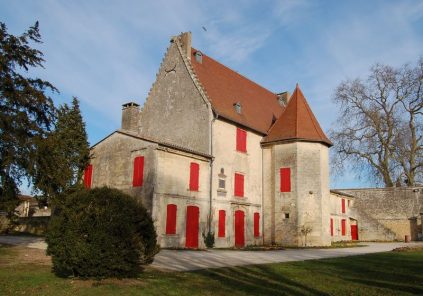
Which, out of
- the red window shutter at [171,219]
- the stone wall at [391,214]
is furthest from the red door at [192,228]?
the stone wall at [391,214]

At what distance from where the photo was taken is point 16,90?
12.6 meters

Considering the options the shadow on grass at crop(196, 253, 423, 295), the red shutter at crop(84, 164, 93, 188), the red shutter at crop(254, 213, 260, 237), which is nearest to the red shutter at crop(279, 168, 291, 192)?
the red shutter at crop(254, 213, 260, 237)

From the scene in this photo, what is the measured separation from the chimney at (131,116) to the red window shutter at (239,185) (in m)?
7.71

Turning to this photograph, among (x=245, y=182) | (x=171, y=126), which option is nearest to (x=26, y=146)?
(x=171, y=126)

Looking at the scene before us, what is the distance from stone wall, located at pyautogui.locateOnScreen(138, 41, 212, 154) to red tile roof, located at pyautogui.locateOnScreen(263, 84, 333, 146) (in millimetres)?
5780

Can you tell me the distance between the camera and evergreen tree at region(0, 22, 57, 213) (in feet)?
40.8

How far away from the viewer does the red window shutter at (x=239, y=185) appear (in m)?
25.4

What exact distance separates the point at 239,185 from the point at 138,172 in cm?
722

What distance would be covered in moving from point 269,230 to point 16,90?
18857 millimetres

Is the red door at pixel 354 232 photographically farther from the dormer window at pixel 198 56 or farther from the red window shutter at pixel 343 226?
the dormer window at pixel 198 56

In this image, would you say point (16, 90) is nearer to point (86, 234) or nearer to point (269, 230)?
point (86, 234)

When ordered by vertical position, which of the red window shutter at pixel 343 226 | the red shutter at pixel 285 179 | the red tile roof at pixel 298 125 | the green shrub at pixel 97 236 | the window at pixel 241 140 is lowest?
the green shrub at pixel 97 236

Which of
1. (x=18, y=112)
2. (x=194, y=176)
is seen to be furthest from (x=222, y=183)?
(x=18, y=112)

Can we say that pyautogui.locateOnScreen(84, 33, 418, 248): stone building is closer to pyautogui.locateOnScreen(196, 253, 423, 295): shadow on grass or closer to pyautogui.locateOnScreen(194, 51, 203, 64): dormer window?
pyautogui.locateOnScreen(194, 51, 203, 64): dormer window
